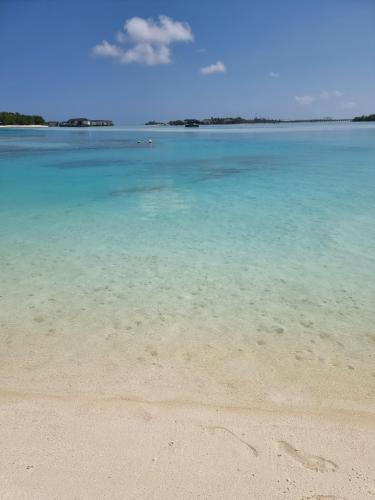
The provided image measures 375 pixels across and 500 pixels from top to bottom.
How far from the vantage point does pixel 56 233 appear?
24.8 feet

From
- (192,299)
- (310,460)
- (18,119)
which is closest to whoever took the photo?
(310,460)

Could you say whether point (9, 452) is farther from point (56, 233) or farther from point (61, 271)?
point (56, 233)

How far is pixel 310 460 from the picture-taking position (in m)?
2.26

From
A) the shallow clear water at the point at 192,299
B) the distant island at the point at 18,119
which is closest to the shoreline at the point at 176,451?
the shallow clear water at the point at 192,299

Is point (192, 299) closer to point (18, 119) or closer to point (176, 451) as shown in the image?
point (176, 451)

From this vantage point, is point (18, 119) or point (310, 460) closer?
point (310, 460)

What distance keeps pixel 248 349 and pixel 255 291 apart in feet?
4.43

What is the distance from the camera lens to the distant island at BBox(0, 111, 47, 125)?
132375mm

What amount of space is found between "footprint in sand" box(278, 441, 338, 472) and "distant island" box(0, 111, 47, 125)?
493 feet

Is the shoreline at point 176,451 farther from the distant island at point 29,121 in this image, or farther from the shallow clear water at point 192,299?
the distant island at point 29,121

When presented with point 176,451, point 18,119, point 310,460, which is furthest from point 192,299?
point 18,119

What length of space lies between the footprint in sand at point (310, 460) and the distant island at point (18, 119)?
150m

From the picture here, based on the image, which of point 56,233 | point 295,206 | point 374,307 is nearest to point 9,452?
point 374,307

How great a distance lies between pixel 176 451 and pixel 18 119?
518ft
